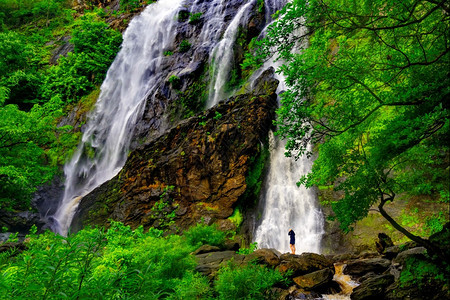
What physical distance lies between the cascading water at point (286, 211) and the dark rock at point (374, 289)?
217 inches

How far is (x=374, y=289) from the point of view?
636 centimetres

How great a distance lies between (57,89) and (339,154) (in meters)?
30.1

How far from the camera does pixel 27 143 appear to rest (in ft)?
40.3

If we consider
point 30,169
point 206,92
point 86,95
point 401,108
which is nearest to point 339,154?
point 401,108

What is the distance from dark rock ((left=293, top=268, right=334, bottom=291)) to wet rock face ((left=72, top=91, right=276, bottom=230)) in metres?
5.89

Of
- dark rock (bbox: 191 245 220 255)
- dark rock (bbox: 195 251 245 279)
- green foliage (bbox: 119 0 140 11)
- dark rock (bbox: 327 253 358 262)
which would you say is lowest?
dark rock (bbox: 195 251 245 279)

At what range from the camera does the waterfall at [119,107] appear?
66.6ft

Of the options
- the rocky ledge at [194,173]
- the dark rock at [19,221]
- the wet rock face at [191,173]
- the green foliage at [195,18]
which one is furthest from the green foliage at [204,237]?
the green foliage at [195,18]

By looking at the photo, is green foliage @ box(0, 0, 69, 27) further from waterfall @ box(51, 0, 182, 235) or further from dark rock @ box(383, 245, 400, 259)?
dark rock @ box(383, 245, 400, 259)

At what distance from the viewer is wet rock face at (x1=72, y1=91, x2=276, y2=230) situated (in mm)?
14180

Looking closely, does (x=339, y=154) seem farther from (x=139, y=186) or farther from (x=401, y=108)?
(x=139, y=186)

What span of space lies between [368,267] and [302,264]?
6.93ft

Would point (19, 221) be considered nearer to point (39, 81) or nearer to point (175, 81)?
point (175, 81)

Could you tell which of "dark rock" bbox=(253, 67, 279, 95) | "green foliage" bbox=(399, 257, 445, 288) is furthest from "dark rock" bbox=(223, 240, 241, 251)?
"dark rock" bbox=(253, 67, 279, 95)
